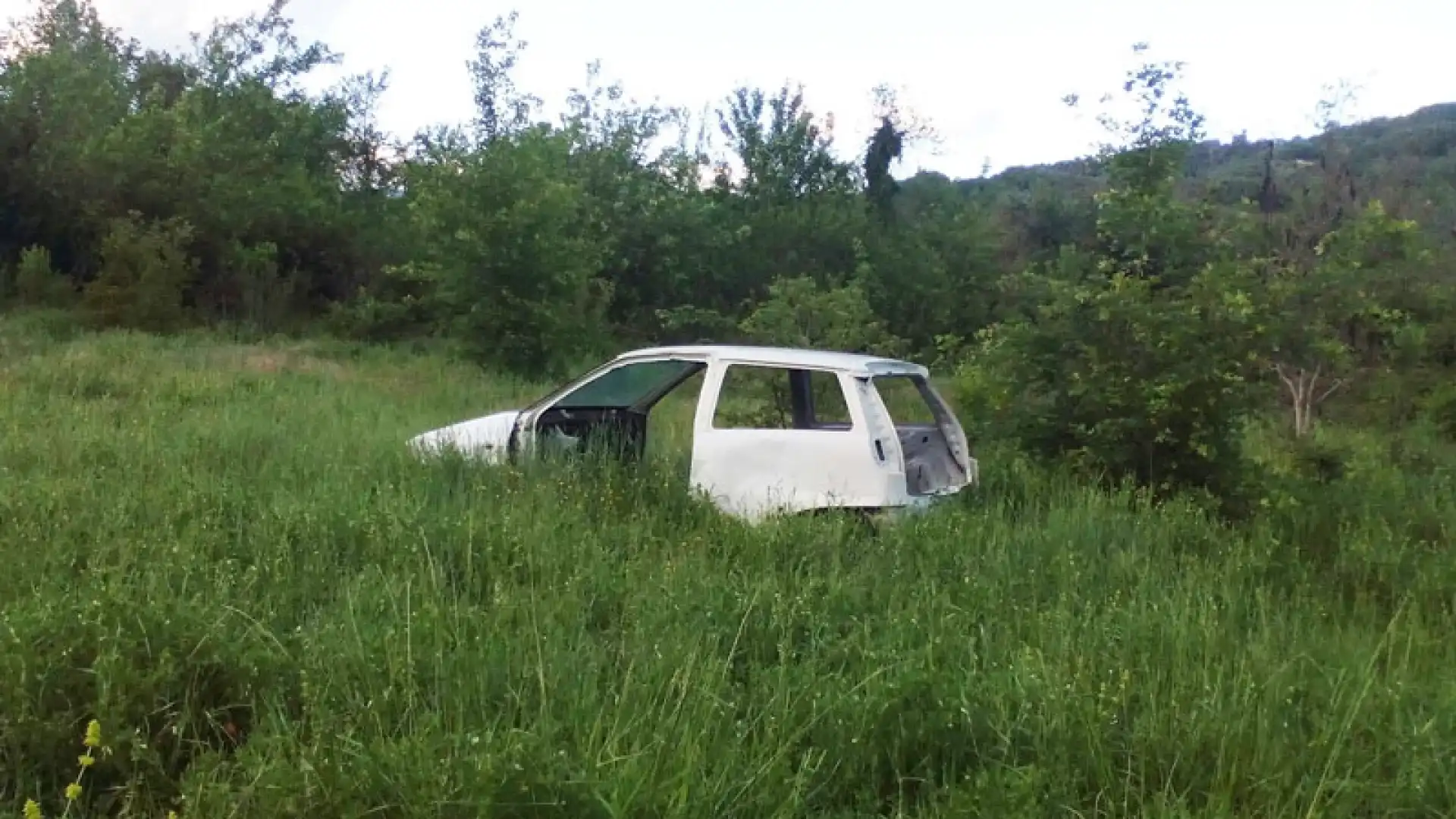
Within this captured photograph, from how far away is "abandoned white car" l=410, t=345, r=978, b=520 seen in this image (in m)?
6.65

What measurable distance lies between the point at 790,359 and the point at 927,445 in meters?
1.19

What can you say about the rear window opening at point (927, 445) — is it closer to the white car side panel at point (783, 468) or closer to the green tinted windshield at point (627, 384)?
the white car side panel at point (783, 468)

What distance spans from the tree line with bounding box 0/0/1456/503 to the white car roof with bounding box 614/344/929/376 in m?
2.05

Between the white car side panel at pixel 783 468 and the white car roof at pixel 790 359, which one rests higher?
the white car roof at pixel 790 359

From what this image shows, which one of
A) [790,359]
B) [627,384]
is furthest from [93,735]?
[627,384]

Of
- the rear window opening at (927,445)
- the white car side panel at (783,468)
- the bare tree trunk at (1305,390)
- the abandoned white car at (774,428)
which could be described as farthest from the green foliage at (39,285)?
the bare tree trunk at (1305,390)

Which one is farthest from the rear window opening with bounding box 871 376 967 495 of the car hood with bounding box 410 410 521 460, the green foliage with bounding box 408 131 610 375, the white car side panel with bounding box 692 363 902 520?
the green foliage with bounding box 408 131 610 375

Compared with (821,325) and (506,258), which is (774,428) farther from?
(506,258)

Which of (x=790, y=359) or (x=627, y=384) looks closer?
(x=790, y=359)

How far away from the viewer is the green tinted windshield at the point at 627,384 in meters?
8.06

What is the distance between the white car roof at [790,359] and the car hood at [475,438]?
0.99 meters

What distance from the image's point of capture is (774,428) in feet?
23.6

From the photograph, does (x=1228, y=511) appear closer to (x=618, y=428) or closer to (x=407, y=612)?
(x=618, y=428)

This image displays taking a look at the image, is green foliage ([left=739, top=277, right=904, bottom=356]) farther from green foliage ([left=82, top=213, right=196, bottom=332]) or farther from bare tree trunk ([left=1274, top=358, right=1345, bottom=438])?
green foliage ([left=82, top=213, right=196, bottom=332])
